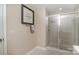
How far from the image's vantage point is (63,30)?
4.79 ft

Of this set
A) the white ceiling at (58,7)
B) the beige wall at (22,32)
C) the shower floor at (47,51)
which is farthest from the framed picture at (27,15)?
the shower floor at (47,51)

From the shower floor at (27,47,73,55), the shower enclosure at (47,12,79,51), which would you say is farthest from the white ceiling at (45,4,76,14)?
the shower floor at (27,47,73,55)

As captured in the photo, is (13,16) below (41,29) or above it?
above

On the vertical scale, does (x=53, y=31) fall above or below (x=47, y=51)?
above

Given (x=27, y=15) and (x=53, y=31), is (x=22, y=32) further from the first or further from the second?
(x=53, y=31)

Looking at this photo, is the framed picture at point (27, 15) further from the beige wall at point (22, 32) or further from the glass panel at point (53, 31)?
the glass panel at point (53, 31)

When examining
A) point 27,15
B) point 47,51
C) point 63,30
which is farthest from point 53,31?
point 27,15

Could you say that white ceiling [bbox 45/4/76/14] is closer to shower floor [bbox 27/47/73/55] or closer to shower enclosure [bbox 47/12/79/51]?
shower enclosure [bbox 47/12/79/51]

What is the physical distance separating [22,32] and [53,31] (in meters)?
0.40

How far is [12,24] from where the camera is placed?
1360 millimetres
